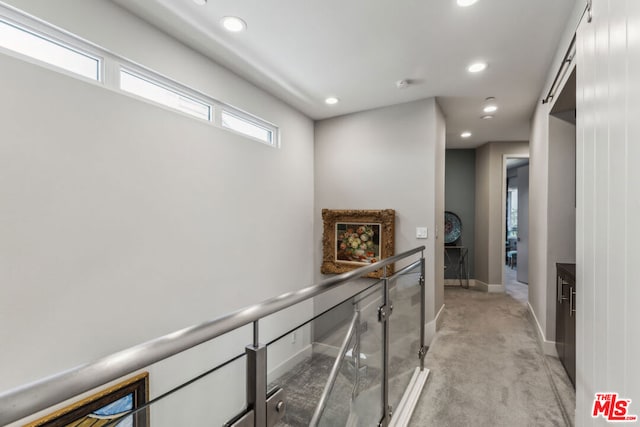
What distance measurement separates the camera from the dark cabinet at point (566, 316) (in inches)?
83.5

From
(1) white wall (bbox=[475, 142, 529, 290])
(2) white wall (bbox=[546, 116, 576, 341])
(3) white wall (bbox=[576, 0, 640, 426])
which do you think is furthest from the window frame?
(1) white wall (bbox=[475, 142, 529, 290])

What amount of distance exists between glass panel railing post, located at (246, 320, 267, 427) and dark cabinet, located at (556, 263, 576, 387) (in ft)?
7.59

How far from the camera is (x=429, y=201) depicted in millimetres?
3131

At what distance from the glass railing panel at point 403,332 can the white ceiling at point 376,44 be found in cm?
171

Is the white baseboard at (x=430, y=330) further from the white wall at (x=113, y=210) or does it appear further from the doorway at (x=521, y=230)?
the doorway at (x=521, y=230)

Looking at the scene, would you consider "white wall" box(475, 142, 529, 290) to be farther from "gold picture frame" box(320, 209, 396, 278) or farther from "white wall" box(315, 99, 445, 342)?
"gold picture frame" box(320, 209, 396, 278)

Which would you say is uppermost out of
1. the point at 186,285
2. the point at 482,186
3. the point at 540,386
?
the point at 482,186

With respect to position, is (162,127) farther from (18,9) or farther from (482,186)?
(482,186)

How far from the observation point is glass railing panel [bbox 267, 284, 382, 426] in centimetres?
108

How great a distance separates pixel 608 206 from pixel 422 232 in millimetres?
2086

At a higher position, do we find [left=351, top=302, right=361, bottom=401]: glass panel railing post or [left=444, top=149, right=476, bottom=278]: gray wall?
[left=444, top=149, right=476, bottom=278]: gray wall

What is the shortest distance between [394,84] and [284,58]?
43.0 inches

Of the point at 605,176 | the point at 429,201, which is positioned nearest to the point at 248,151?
the point at 429,201

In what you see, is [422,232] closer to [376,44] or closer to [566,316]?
[566,316]
